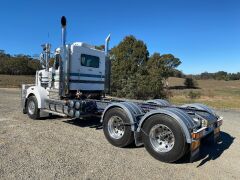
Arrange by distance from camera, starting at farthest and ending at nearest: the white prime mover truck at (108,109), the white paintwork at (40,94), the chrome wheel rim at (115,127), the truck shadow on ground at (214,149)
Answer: the white paintwork at (40,94) < the chrome wheel rim at (115,127) < the truck shadow on ground at (214,149) < the white prime mover truck at (108,109)

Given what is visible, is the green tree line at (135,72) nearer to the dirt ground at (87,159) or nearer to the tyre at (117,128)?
the dirt ground at (87,159)

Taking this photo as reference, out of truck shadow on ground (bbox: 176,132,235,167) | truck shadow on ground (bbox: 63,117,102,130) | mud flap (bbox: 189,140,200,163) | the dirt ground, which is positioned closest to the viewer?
the dirt ground

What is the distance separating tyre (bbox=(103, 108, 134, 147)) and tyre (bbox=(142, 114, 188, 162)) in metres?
0.57

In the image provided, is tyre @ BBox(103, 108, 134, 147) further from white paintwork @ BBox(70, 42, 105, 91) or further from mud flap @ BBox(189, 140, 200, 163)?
white paintwork @ BBox(70, 42, 105, 91)

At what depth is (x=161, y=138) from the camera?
6.08m

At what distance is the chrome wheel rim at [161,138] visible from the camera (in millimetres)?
5893


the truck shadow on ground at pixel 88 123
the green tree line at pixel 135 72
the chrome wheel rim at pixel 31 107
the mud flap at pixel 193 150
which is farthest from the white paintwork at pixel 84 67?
the green tree line at pixel 135 72

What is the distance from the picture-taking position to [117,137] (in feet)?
22.9

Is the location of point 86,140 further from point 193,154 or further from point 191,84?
point 191,84

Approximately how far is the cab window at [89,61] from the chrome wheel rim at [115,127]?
322 centimetres

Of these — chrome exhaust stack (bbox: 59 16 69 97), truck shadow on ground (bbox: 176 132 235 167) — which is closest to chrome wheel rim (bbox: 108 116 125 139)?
truck shadow on ground (bbox: 176 132 235 167)

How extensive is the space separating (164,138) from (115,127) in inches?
65.9

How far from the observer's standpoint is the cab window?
31.4ft

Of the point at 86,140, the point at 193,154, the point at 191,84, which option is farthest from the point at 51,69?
the point at 191,84
